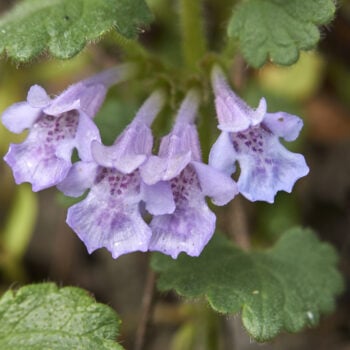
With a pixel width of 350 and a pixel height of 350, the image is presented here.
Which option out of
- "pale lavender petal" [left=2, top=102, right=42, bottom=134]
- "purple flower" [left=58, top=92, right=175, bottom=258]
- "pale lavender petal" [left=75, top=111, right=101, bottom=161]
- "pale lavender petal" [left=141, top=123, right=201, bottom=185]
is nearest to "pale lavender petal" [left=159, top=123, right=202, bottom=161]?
"pale lavender petal" [left=141, top=123, right=201, bottom=185]

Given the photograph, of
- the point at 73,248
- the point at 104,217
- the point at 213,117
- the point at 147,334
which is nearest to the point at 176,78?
the point at 213,117

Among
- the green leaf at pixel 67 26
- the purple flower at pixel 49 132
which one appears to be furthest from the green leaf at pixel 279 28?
the purple flower at pixel 49 132

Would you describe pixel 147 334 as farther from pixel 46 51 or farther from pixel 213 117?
pixel 46 51

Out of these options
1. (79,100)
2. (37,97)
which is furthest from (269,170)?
(37,97)

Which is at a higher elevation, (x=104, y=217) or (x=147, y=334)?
(x=104, y=217)

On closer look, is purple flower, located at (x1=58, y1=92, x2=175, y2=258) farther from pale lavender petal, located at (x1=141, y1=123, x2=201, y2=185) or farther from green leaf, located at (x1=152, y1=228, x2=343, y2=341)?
green leaf, located at (x1=152, y1=228, x2=343, y2=341)

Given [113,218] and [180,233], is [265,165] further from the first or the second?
[113,218]
